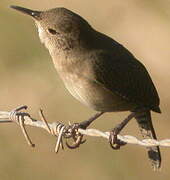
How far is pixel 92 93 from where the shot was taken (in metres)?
8.73

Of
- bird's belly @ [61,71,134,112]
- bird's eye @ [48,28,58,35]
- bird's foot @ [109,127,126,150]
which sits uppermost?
bird's eye @ [48,28,58,35]

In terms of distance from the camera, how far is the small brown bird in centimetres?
877

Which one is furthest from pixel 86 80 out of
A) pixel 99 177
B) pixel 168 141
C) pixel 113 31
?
pixel 113 31

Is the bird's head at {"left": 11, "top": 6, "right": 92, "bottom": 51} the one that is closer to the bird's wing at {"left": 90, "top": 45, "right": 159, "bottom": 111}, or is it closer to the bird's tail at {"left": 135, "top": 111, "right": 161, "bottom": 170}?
the bird's wing at {"left": 90, "top": 45, "right": 159, "bottom": 111}

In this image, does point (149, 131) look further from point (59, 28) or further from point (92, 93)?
point (59, 28)

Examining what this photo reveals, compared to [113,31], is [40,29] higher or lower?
lower

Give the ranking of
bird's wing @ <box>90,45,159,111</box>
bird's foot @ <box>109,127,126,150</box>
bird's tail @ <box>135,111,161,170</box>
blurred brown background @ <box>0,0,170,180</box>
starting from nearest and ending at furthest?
bird's foot @ <box>109,127,126,150</box>
bird's wing @ <box>90,45,159,111</box>
bird's tail @ <box>135,111,161,170</box>
blurred brown background @ <box>0,0,170,180</box>

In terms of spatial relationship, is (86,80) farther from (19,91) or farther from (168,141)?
(19,91)

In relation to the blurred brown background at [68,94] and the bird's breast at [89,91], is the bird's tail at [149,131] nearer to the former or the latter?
the bird's breast at [89,91]

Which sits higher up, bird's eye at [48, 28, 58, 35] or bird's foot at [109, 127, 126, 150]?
bird's eye at [48, 28, 58, 35]

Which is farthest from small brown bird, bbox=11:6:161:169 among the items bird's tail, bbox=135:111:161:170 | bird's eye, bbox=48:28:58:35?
bird's tail, bbox=135:111:161:170

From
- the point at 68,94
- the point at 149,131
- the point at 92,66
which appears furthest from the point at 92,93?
the point at 68,94

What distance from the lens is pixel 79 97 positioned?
28.9ft

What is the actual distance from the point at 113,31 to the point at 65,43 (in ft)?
20.0
